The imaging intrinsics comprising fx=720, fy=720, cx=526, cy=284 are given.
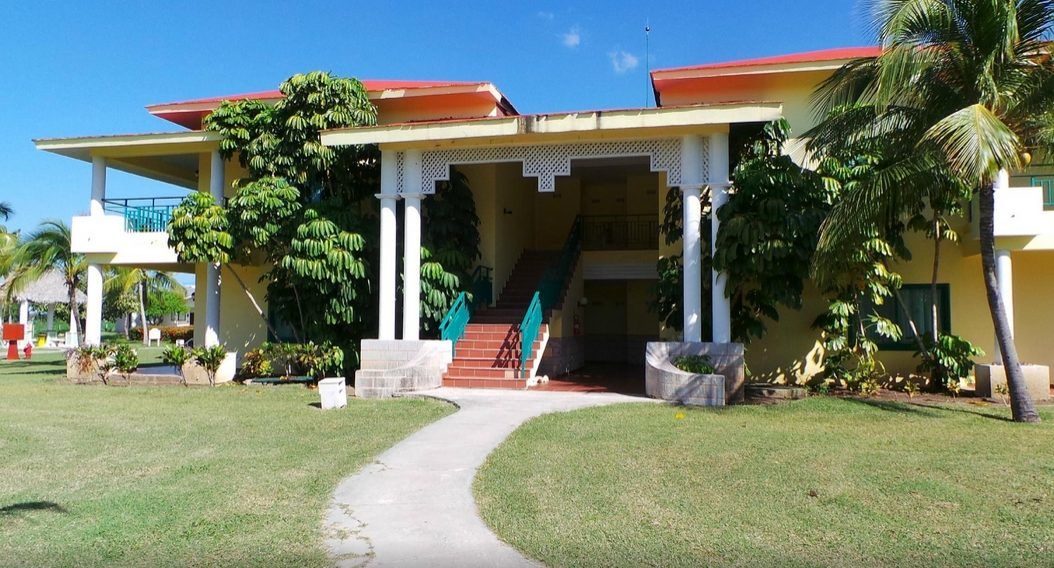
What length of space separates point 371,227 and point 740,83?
8.18 meters

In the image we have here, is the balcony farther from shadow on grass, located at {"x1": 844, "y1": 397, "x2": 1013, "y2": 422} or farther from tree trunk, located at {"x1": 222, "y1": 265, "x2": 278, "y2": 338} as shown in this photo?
shadow on grass, located at {"x1": 844, "y1": 397, "x2": 1013, "y2": 422}

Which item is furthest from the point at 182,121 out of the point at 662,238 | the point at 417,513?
the point at 417,513

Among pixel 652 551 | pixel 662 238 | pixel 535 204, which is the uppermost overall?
pixel 535 204

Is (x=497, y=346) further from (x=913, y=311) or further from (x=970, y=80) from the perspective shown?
(x=970, y=80)

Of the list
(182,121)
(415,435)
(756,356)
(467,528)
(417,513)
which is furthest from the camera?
(182,121)

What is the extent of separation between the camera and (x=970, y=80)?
9.38 m

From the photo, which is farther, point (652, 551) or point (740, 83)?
point (740, 83)

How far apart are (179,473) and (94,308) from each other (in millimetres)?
12656

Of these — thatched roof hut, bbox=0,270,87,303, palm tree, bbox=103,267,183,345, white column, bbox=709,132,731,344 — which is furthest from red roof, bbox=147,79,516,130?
thatched roof hut, bbox=0,270,87,303

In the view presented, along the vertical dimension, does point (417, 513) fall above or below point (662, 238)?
below

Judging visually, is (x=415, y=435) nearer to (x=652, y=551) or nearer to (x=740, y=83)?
(x=652, y=551)

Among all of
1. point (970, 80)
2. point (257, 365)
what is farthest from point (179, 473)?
point (970, 80)

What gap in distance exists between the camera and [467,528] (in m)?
4.97

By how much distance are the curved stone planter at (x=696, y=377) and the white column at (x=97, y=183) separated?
→ 1359 centimetres
